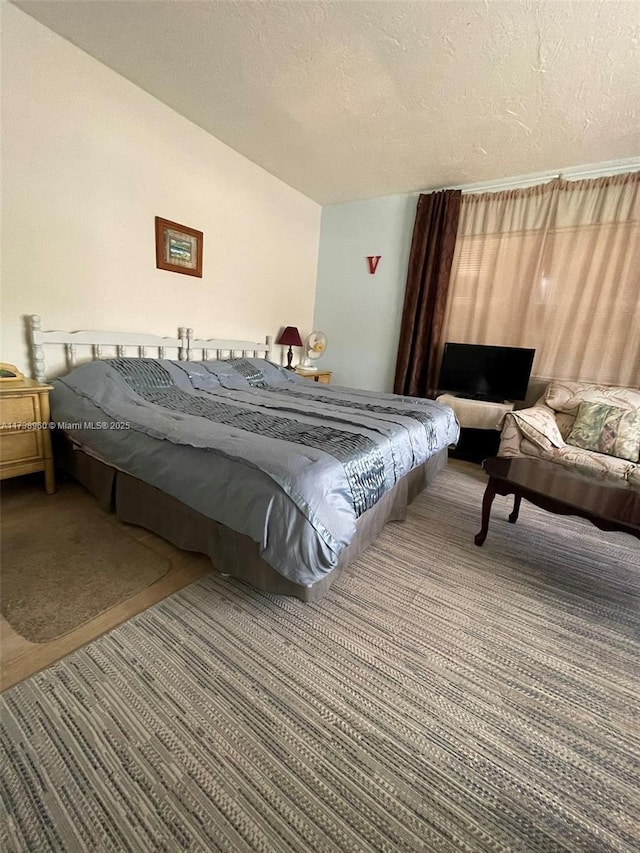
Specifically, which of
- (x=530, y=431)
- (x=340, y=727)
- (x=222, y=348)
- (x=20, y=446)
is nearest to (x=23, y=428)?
(x=20, y=446)

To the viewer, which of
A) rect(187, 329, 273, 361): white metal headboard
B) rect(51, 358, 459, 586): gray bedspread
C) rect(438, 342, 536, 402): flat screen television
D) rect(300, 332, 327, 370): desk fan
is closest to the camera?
rect(51, 358, 459, 586): gray bedspread

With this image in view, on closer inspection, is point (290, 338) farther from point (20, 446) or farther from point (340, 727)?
point (340, 727)

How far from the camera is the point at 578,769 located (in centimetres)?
99

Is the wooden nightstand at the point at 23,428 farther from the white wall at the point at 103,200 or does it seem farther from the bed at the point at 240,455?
the white wall at the point at 103,200

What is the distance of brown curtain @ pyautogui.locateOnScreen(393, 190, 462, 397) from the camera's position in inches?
144

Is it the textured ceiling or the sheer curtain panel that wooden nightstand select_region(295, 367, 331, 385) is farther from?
the textured ceiling

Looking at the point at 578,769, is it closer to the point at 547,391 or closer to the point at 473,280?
the point at 547,391

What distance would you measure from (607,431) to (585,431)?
0.43 feet

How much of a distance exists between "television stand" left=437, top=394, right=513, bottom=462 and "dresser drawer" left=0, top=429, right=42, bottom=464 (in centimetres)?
305

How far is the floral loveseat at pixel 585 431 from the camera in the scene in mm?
2504

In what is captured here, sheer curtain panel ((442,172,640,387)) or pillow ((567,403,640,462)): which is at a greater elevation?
sheer curtain panel ((442,172,640,387))

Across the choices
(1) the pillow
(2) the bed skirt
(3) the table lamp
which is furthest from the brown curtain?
(2) the bed skirt

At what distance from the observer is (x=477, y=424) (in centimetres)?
333

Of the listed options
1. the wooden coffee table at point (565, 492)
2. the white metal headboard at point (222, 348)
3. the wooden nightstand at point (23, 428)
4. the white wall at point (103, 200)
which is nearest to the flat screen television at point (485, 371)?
the wooden coffee table at point (565, 492)
